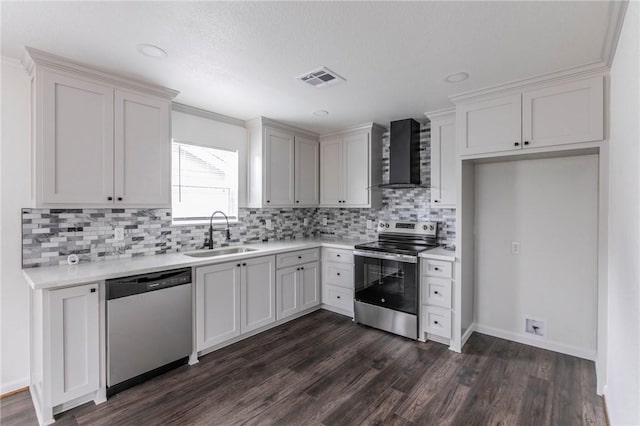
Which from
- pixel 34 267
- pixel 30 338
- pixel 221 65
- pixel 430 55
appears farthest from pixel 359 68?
pixel 30 338

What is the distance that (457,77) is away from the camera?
248cm

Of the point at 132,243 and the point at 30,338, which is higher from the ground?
the point at 132,243

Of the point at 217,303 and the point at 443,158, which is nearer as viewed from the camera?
the point at 217,303

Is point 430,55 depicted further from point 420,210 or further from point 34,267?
point 34,267

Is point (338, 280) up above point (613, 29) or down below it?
below

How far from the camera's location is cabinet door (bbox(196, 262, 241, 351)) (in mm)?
2744

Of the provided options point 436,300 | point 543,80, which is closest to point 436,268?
point 436,300

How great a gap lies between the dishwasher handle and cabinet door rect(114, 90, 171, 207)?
2.16 feet

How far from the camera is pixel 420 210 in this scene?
3.80 metres

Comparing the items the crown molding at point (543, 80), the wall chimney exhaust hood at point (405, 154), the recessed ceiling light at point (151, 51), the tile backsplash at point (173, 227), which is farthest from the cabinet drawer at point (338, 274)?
the recessed ceiling light at point (151, 51)

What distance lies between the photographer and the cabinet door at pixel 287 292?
11.4 feet

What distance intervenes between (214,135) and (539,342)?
13.4 ft

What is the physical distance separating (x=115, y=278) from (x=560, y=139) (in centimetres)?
359

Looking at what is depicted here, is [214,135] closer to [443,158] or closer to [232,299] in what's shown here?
[232,299]
